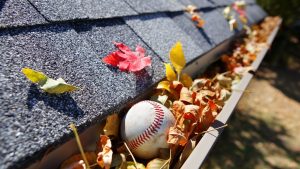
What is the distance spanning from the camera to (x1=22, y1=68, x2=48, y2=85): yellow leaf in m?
1.11

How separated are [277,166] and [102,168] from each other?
359 centimetres

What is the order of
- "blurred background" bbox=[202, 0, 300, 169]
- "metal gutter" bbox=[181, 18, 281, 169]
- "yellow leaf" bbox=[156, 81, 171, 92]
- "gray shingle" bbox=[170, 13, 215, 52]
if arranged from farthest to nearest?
"blurred background" bbox=[202, 0, 300, 169]
"gray shingle" bbox=[170, 13, 215, 52]
"yellow leaf" bbox=[156, 81, 171, 92]
"metal gutter" bbox=[181, 18, 281, 169]

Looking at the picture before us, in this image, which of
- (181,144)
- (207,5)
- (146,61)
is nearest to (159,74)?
(146,61)

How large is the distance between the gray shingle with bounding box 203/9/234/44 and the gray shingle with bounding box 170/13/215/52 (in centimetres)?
13

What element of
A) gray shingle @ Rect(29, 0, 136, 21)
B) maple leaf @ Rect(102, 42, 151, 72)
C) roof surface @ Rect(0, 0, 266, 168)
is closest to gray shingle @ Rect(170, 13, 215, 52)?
roof surface @ Rect(0, 0, 266, 168)

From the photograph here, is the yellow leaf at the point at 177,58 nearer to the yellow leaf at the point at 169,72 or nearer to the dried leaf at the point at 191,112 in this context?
the yellow leaf at the point at 169,72

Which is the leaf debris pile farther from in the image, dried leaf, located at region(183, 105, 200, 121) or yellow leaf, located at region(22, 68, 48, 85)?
yellow leaf, located at region(22, 68, 48, 85)

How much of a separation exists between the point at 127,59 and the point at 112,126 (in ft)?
1.08

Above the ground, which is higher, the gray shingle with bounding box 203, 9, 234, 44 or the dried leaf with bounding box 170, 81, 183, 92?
the dried leaf with bounding box 170, 81, 183, 92

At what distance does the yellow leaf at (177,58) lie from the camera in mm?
1878

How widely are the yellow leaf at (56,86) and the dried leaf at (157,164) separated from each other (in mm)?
431

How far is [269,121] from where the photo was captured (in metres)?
5.51

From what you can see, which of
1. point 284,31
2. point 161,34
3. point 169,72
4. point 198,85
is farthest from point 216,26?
point 284,31

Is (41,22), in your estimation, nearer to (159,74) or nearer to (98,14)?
(98,14)
